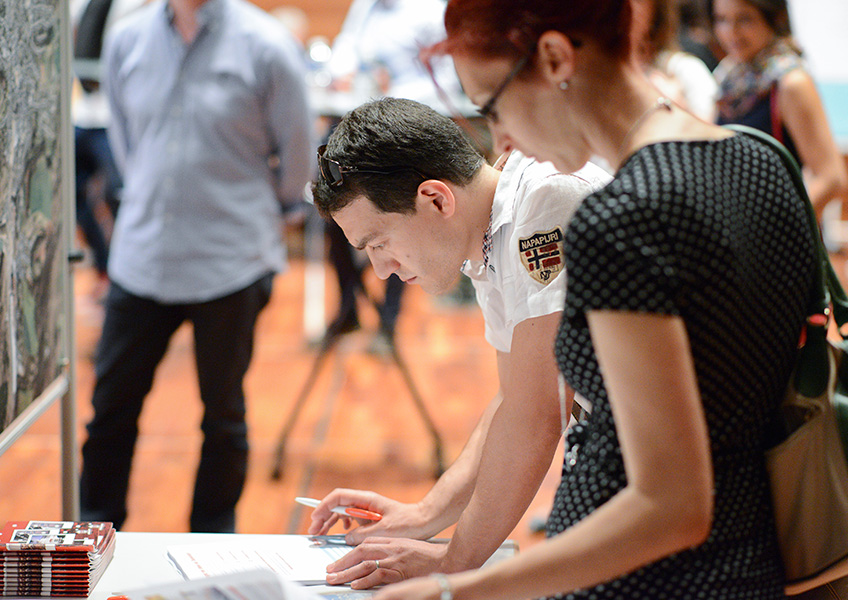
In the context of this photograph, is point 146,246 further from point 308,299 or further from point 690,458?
point 308,299

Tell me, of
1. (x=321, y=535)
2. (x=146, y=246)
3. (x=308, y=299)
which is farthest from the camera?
(x=308, y=299)

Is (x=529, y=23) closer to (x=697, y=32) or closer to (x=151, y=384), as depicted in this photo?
(x=151, y=384)

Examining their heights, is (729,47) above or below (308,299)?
above

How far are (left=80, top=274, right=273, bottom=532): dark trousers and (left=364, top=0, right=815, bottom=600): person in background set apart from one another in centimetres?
154

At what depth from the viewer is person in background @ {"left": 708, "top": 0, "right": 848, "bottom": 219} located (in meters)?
2.37

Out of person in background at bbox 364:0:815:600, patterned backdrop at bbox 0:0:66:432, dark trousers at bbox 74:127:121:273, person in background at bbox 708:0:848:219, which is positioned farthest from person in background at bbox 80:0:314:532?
dark trousers at bbox 74:127:121:273

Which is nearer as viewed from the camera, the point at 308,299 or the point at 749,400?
the point at 749,400

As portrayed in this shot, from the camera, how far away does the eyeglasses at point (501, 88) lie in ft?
2.62

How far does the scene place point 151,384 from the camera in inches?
89.6

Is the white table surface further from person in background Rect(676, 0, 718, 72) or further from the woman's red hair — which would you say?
person in background Rect(676, 0, 718, 72)

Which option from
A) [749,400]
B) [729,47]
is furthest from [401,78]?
[749,400]

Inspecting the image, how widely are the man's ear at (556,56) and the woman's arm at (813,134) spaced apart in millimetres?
1792

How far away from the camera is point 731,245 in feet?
2.47

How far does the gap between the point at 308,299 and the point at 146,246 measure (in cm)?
325
